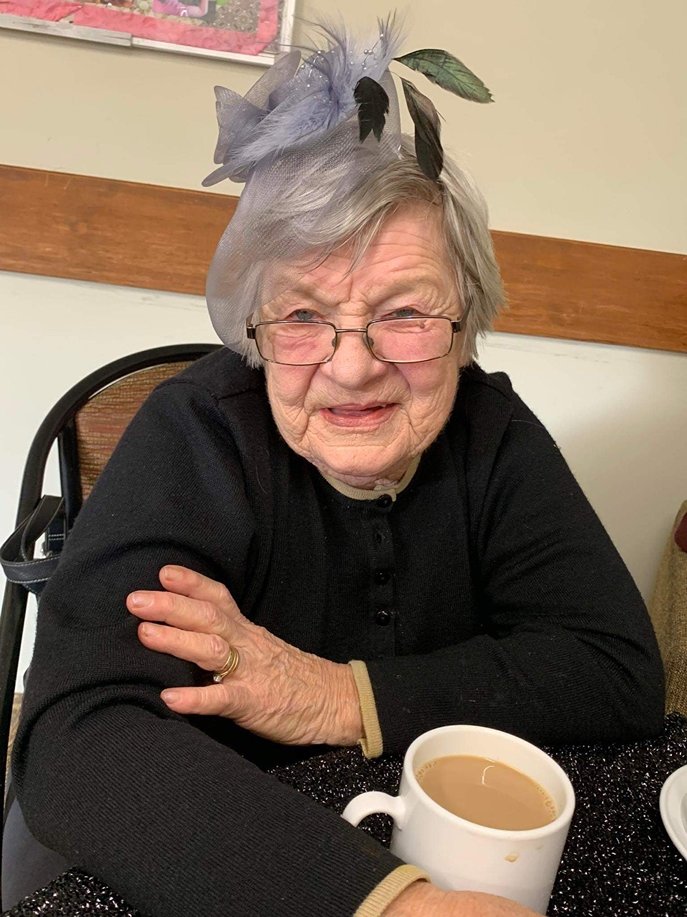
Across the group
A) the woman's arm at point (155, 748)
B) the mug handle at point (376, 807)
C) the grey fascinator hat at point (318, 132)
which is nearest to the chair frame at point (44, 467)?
the woman's arm at point (155, 748)

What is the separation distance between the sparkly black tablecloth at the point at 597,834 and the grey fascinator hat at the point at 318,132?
0.61m

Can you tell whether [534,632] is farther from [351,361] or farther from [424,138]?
[424,138]

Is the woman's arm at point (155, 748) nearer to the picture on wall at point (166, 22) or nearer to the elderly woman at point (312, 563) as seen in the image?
the elderly woman at point (312, 563)

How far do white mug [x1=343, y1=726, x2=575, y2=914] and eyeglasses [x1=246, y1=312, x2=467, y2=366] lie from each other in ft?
1.70

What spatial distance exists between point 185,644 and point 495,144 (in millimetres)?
1395

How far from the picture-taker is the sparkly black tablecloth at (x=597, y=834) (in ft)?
1.91

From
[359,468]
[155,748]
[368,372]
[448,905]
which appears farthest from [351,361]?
[448,905]

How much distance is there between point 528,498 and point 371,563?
0.25m

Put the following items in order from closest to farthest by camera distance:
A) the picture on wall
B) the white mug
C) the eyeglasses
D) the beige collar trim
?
the white mug
the eyeglasses
the beige collar trim
the picture on wall

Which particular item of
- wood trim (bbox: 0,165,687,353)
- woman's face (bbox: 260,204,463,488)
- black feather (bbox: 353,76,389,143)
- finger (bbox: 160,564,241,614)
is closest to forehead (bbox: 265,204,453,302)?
woman's face (bbox: 260,204,463,488)

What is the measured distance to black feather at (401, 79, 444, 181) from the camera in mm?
845

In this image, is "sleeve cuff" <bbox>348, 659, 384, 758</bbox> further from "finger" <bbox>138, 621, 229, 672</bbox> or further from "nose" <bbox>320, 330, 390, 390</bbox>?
"nose" <bbox>320, 330, 390, 390</bbox>

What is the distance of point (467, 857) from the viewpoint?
533 millimetres

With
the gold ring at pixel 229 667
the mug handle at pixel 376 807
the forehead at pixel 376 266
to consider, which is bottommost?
the gold ring at pixel 229 667
